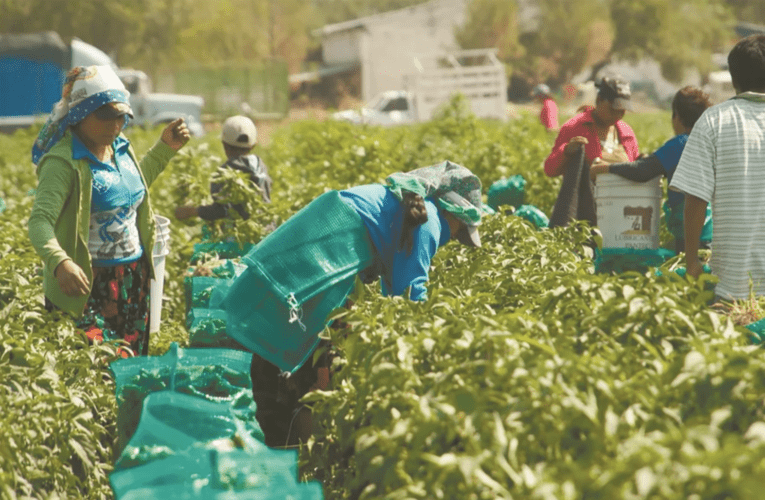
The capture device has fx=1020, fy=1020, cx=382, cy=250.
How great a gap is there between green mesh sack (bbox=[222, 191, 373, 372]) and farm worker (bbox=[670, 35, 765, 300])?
1.23m

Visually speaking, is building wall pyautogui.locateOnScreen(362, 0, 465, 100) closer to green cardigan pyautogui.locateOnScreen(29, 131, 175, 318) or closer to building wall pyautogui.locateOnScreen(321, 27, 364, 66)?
building wall pyautogui.locateOnScreen(321, 27, 364, 66)

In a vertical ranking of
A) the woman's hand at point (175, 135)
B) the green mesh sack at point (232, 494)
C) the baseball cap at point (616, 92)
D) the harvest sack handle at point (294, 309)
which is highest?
the baseball cap at point (616, 92)

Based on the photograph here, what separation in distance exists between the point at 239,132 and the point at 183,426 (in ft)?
10.5

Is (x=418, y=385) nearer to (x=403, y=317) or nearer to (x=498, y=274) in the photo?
(x=403, y=317)

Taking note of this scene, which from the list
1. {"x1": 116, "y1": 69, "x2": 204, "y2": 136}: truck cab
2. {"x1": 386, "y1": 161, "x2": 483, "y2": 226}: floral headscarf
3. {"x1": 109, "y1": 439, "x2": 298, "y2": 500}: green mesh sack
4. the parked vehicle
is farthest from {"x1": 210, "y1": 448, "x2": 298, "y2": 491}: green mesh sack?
{"x1": 116, "y1": 69, "x2": 204, "y2": 136}: truck cab

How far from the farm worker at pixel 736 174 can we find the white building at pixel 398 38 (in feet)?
144

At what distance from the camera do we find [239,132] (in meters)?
6.00

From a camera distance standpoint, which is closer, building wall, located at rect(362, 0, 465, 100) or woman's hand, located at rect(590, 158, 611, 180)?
woman's hand, located at rect(590, 158, 611, 180)

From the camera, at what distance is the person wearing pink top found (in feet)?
18.2

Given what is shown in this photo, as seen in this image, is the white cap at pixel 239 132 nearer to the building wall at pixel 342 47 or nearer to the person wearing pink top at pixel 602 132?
the person wearing pink top at pixel 602 132

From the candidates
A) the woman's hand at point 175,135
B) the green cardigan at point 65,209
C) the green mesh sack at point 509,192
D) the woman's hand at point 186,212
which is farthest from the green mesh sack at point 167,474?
the green mesh sack at point 509,192

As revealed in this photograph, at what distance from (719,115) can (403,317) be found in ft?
4.94

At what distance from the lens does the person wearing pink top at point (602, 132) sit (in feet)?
18.2

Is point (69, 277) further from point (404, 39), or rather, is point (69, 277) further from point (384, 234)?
point (404, 39)
